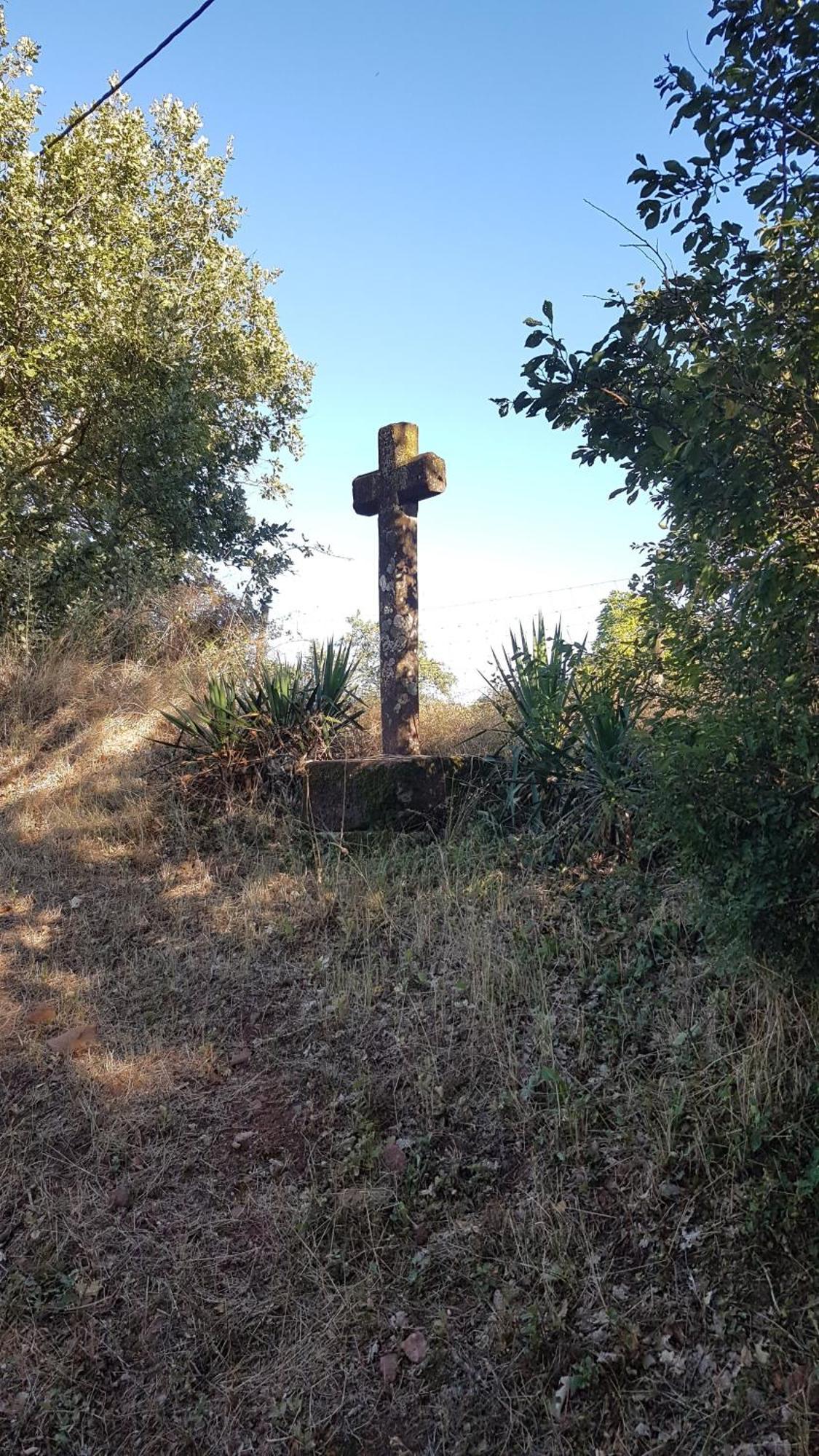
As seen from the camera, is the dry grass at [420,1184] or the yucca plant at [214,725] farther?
the yucca plant at [214,725]

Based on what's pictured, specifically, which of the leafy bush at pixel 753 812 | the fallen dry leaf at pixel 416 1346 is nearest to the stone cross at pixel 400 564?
the leafy bush at pixel 753 812

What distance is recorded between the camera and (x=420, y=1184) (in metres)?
3.26

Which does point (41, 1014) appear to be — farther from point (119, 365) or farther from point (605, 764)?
point (119, 365)

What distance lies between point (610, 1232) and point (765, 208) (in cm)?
330

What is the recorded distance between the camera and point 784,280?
2.63 metres

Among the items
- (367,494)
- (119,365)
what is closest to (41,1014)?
(367,494)

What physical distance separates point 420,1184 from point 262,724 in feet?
14.4

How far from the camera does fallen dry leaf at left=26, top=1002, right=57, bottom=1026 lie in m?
4.60

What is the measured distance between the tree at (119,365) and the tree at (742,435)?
870 centimetres

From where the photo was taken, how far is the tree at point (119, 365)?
383 inches

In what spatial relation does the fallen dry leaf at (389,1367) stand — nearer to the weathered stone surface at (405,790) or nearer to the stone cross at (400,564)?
the weathered stone surface at (405,790)

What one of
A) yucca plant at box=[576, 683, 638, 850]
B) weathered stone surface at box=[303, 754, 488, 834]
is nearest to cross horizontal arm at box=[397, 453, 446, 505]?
weathered stone surface at box=[303, 754, 488, 834]

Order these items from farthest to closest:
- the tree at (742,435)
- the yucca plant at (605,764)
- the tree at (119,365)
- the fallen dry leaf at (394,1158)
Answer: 1. the tree at (119,365)
2. the yucca plant at (605,764)
3. the fallen dry leaf at (394,1158)
4. the tree at (742,435)

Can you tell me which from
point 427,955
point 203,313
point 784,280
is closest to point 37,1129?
point 427,955
